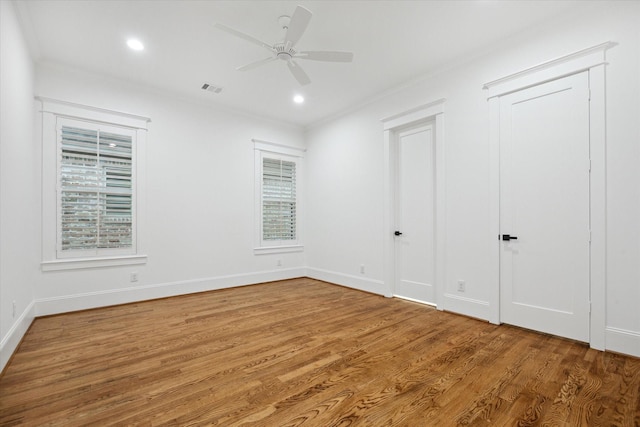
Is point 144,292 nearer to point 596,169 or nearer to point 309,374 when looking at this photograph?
point 309,374

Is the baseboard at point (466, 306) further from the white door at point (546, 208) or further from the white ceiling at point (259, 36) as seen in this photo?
the white ceiling at point (259, 36)

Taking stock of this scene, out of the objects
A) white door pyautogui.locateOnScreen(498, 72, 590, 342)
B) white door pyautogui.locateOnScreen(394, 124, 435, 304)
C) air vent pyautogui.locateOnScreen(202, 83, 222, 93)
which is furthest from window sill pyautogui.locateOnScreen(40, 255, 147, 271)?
white door pyautogui.locateOnScreen(498, 72, 590, 342)

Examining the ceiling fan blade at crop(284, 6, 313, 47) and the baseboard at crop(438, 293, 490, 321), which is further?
the baseboard at crop(438, 293, 490, 321)

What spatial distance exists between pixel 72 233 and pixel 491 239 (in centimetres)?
505

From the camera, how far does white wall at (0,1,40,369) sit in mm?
2379

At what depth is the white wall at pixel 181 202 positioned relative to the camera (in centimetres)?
385

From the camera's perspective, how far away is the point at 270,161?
5750 millimetres

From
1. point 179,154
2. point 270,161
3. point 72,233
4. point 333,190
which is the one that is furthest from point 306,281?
point 72,233

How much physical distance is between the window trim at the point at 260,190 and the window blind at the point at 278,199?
0.08 metres

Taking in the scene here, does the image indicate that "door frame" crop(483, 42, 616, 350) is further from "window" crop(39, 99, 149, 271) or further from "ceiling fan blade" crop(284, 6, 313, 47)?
"window" crop(39, 99, 149, 271)

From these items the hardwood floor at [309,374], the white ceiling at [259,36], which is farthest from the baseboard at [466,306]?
the white ceiling at [259,36]

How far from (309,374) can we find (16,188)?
3.13m

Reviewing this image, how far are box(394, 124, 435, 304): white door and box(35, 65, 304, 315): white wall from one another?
7.96ft

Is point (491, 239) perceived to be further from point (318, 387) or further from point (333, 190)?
point (333, 190)
